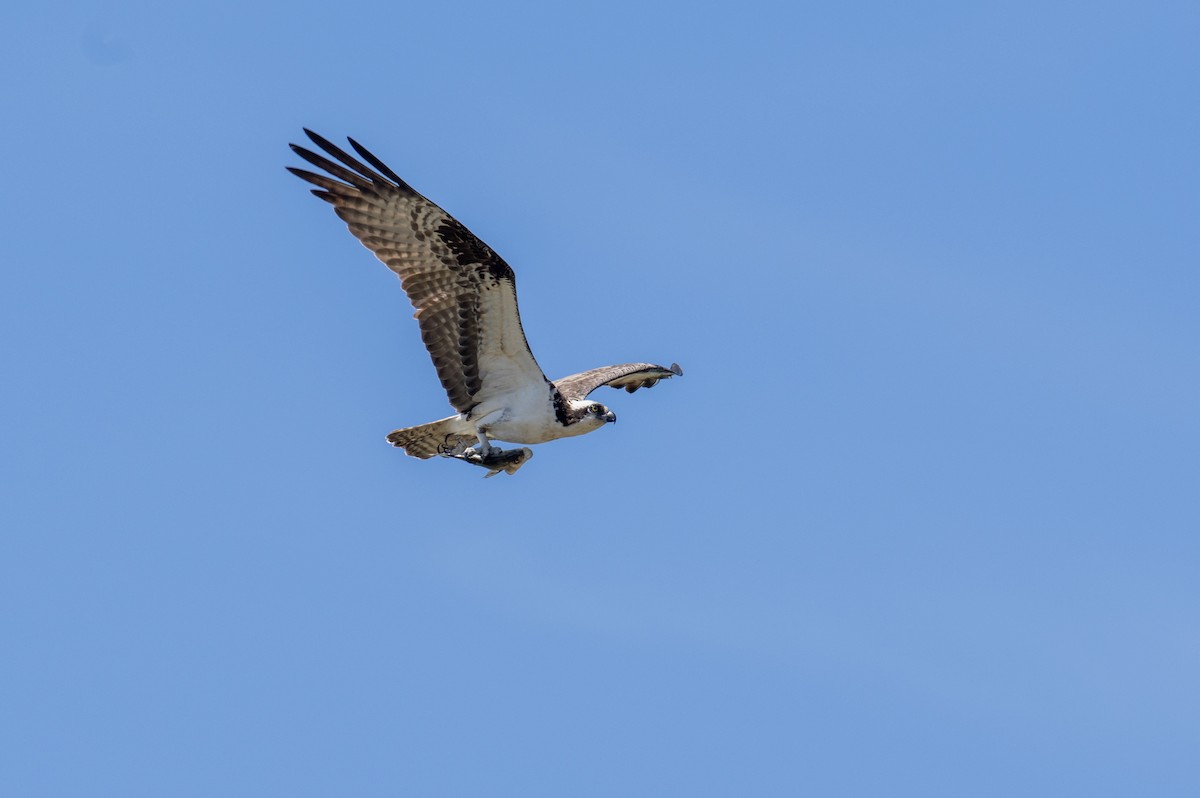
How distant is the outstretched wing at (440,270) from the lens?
21.7 metres

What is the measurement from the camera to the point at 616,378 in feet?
79.1

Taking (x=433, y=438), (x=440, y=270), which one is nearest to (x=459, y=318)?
(x=440, y=270)

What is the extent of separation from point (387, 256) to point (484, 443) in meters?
2.15

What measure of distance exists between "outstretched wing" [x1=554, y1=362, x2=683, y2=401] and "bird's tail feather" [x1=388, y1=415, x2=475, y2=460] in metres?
1.13

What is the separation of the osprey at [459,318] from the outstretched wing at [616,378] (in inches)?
25.1

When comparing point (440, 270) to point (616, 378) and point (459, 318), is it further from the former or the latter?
point (616, 378)

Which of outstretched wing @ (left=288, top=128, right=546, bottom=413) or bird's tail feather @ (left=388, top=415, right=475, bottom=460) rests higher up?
outstretched wing @ (left=288, top=128, right=546, bottom=413)

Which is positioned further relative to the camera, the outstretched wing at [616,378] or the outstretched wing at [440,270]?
the outstretched wing at [616,378]

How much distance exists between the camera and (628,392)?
989 inches

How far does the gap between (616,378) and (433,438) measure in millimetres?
2409

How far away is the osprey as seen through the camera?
→ 21.7 meters

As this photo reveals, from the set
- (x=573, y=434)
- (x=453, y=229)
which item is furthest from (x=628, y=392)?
(x=453, y=229)

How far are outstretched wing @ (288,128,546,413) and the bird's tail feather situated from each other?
456 millimetres

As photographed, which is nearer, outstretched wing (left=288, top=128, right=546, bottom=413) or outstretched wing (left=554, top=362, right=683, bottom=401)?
outstretched wing (left=288, top=128, right=546, bottom=413)
